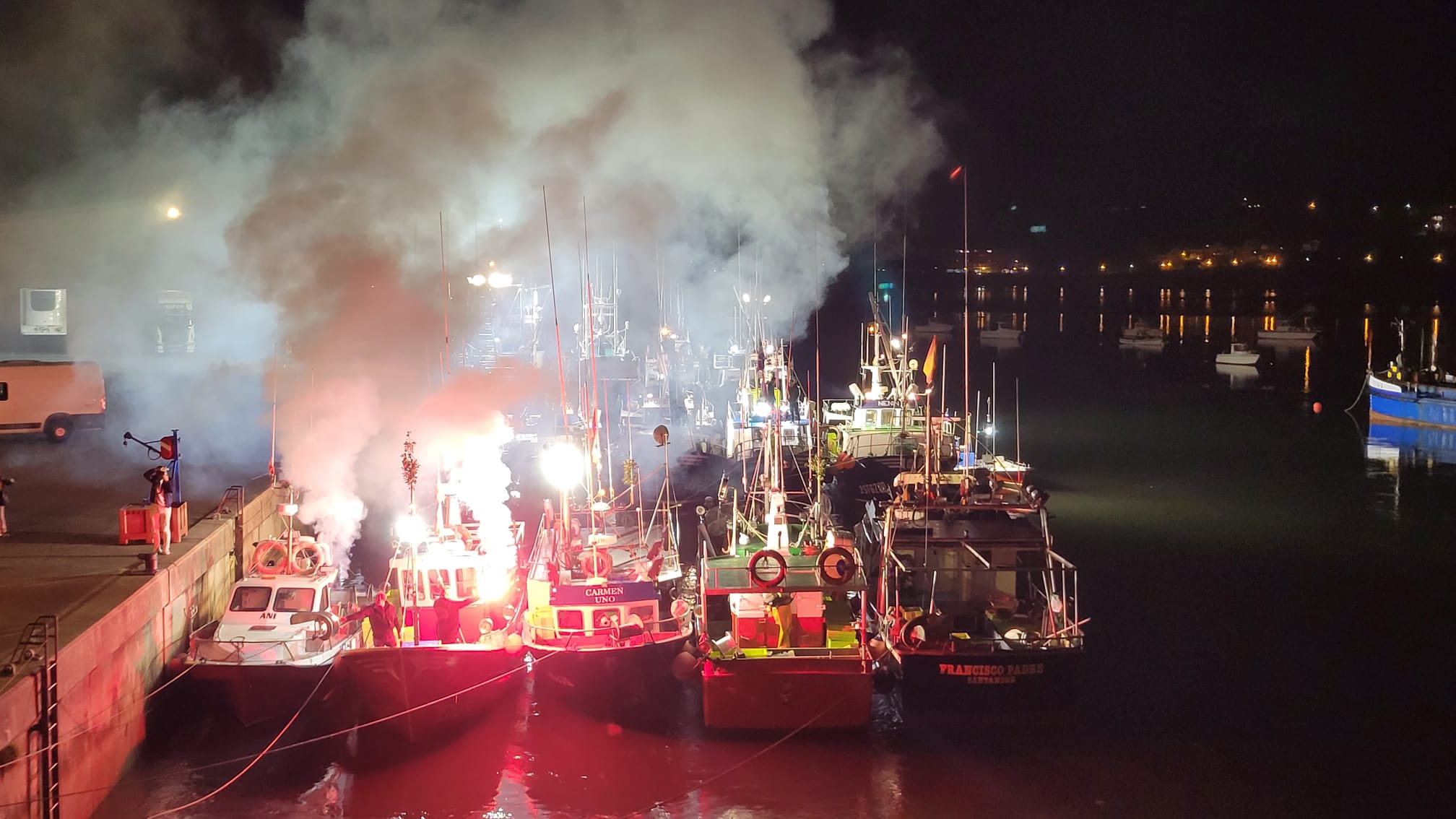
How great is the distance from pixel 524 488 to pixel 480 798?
75.3 ft

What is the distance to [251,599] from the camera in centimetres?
1655

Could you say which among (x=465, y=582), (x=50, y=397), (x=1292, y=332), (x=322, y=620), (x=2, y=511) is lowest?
(x=322, y=620)

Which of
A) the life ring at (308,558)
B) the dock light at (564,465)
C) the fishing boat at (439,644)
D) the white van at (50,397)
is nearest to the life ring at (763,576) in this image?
the fishing boat at (439,644)

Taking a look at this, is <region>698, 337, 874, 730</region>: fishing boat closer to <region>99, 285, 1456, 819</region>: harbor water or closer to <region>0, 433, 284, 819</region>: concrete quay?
<region>99, 285, 1456, 819</region>: harbor water

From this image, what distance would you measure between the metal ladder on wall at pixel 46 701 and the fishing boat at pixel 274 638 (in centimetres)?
390

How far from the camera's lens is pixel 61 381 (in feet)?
96.9

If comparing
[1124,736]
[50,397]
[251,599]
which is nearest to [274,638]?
[251,599]

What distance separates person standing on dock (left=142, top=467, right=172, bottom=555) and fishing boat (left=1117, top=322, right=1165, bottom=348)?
10941 centimetres

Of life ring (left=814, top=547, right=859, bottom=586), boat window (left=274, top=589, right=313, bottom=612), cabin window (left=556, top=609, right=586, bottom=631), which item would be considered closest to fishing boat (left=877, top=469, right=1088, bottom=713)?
life ring (left=814, top=547, right=859, bottom=586)

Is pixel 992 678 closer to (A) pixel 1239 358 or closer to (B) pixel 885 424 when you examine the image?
(B) pixel 885 424

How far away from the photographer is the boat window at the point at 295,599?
1652 cm

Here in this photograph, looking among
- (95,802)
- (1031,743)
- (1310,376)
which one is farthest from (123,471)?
(1310,376)

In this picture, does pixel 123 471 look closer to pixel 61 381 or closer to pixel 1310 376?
pixel 61 381

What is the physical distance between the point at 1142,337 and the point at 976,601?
106m
